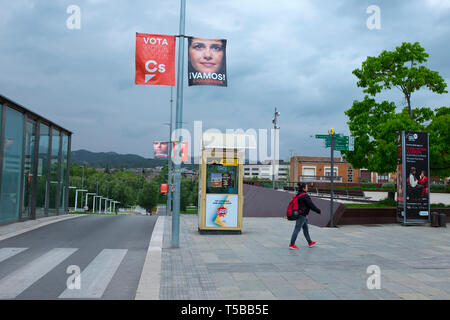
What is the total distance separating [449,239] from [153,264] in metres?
9.48

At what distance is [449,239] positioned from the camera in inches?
472

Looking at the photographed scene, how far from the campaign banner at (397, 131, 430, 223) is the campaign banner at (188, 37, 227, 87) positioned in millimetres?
8726

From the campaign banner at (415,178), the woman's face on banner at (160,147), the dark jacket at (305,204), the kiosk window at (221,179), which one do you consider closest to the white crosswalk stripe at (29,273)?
the kiosk window at (221,179)

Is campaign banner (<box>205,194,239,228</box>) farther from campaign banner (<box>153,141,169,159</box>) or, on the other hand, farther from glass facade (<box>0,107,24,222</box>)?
campaign banner (<box>153,141,169,159</box>)

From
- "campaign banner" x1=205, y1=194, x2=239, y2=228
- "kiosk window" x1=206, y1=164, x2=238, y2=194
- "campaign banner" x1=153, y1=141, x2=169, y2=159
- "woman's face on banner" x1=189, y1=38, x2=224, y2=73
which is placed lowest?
"campaign banner" x1=205, y1=194, x2=239, y2=228

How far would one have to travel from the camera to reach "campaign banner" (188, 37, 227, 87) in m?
9.70

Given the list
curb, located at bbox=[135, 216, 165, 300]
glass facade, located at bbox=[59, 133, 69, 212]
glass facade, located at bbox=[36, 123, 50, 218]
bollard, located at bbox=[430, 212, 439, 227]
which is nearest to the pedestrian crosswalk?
curb, located at bbox=[135, 216, 165, 300]

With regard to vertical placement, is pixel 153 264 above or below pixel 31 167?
below

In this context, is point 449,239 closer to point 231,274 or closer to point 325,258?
point 325,258

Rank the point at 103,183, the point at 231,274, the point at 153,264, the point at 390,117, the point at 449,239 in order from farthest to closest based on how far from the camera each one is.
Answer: the point at 103,183, the point at 390,117, the point at 449,239, the point at 153,264, the point at 231,274

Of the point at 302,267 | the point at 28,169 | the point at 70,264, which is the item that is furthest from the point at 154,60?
the point at 28,169

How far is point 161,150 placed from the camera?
1270 inches

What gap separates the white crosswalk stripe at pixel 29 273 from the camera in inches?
217
